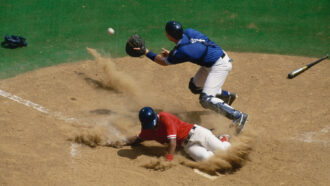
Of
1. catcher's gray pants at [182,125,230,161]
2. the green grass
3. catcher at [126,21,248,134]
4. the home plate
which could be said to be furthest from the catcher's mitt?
the green grass

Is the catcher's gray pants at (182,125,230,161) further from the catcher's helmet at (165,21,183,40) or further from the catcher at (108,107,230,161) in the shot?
the catcher's helmet at (165,21,183,40)

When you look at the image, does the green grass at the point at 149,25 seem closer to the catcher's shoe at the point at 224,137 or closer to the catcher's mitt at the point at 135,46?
the catcher's mitt at the point at 135,46

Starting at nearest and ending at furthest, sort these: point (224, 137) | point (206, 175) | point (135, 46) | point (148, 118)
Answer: point (148, 118)
point (206, 175)
point (224, 137)
point (135, 46)

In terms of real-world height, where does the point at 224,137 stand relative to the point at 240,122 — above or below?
below

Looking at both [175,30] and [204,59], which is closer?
[175,30]

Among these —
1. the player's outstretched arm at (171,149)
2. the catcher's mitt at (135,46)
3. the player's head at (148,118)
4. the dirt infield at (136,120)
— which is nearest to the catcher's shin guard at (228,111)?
the dirt infield at (136,120)

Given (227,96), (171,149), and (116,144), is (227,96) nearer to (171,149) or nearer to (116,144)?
(171,149)

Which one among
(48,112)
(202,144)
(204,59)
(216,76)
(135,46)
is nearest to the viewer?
(202,144)

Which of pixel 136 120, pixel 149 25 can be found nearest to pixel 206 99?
pixel 136 120
